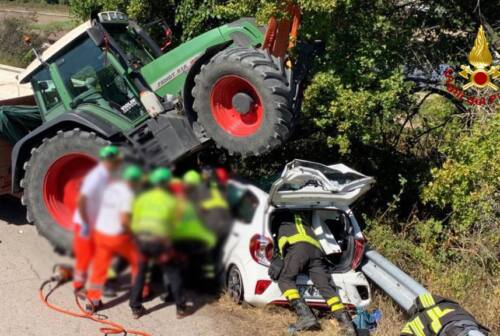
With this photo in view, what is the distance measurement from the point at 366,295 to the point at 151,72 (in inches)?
165

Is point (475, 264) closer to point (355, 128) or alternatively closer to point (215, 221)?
point (355, 128)

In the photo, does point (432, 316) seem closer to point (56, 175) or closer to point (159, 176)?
point (56, 175)

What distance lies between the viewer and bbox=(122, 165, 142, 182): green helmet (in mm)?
1500

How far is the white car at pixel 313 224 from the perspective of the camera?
2.01m

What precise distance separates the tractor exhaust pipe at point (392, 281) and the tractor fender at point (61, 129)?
209 inches

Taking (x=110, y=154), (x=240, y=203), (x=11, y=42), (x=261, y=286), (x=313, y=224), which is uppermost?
(x=11, y=42)

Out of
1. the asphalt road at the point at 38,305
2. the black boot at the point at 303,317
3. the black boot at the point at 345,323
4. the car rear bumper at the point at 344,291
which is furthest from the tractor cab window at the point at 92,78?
the black boot at the point at 345,323

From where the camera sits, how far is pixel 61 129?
2432 millimetres

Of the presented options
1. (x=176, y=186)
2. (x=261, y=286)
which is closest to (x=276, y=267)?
(x=261, y=286)

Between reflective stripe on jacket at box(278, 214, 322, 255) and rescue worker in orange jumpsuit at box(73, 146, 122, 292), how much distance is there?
339 cm

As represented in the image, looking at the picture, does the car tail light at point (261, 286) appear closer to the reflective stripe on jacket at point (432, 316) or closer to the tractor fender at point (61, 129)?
the reflective stripe on jacket at point (432, 316)

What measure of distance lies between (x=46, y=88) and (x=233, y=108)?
122 cm

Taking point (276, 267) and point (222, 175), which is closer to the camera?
point (222, 175)

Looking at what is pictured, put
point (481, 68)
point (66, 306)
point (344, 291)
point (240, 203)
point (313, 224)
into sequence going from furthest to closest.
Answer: point (481, 68) → point (344, 291) → point (313, 224) → point (66, 306) → point (240, 203)
